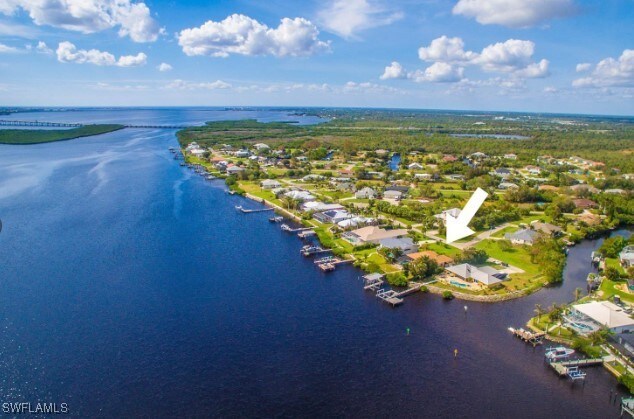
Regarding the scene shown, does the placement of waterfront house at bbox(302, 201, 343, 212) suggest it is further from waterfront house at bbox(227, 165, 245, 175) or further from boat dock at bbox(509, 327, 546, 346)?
boat dock at bbox(509, 327, 546, 346)

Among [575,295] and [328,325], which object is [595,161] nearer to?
[575,295]

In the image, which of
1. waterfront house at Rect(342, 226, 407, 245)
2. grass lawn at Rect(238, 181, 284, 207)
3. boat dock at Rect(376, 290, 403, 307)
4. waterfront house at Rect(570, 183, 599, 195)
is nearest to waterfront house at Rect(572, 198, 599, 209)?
waterfront house at Rect(570, 183, 599, 195)

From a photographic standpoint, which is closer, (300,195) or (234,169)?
(300,195)

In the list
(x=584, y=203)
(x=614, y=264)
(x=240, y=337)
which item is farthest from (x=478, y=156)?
(x=240, y=337)

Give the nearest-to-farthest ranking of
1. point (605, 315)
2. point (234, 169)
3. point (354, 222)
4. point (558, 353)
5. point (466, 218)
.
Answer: point (466, 218) < point (558, 353) < point (605, 315) < point (354, 222) < point (234, 169)

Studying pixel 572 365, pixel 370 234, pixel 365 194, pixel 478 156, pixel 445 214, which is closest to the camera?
pixel 572 365

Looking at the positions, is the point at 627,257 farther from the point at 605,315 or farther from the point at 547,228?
the point at 605,315
